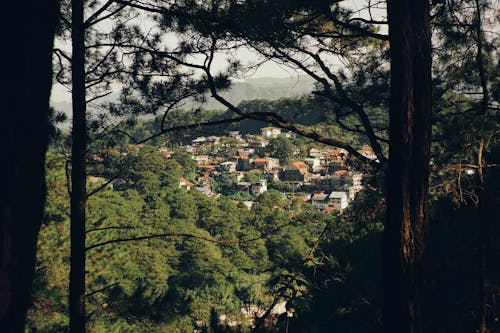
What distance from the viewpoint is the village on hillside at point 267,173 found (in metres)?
54.2

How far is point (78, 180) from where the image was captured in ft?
11.3

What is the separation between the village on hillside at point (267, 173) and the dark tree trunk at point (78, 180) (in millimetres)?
46596

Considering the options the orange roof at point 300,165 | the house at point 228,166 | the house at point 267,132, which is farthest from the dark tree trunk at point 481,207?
the house at point 267,132

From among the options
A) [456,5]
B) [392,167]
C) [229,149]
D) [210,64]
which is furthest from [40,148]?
[229,149]

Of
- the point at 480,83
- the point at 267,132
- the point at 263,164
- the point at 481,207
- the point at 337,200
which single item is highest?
the point at 267,132

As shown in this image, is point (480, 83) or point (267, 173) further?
point (267, 173)

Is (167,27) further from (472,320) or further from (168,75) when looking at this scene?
(472,320)

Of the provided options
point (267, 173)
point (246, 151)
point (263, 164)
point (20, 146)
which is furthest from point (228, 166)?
point (20, 146)

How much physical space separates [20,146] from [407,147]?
1849 mm

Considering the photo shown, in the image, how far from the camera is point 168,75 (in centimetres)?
417

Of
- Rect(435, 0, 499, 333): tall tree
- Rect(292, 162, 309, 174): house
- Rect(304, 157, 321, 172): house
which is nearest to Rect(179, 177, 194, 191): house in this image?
Rect(292, 162, 309, 174): house

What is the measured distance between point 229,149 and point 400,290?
74.1 m

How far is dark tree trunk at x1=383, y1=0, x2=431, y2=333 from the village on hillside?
156ft

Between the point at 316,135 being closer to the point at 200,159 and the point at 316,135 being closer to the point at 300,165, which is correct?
the point at 300,165
